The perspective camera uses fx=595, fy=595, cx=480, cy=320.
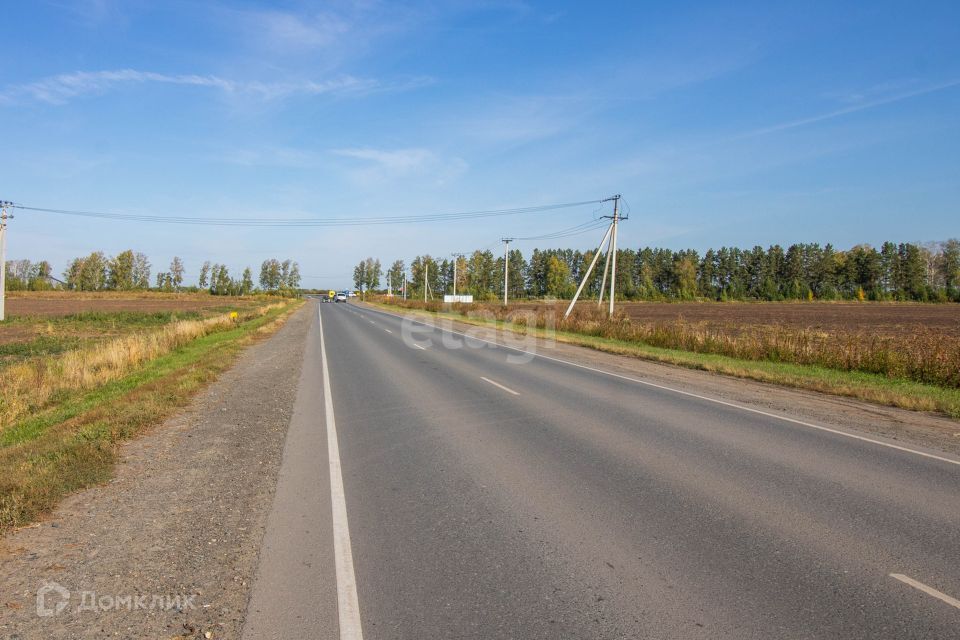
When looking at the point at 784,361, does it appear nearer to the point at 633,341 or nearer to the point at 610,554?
the point at 633,341

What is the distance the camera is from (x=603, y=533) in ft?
15.8

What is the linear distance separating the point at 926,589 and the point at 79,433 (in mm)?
9375

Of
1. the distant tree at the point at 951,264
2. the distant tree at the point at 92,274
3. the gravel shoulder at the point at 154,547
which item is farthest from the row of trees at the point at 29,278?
the distant tree at the point at 951,264

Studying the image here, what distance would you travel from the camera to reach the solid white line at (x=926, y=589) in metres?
3.71

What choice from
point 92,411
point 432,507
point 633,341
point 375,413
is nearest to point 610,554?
point 432,507

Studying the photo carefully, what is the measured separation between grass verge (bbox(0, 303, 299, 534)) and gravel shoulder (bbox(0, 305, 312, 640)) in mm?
236

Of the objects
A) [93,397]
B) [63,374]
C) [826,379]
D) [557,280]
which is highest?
[557,280]

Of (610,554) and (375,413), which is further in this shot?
(375,413)

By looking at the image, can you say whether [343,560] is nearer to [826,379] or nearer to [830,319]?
[826,379]

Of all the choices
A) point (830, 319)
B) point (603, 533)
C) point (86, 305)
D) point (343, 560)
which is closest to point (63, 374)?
point (343, 560)

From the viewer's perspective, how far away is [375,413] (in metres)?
9.96

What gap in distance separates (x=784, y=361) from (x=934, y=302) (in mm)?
107221

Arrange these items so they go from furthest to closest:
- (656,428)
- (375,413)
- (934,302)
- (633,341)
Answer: (934,302)
(633,341)
(375,413)
(656,428)

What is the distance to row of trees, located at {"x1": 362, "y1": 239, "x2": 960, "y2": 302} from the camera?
121 metres
